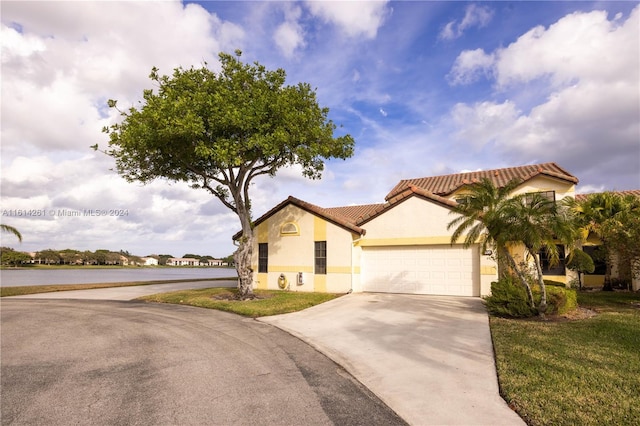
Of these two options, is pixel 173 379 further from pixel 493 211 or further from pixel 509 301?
pixel 509 301

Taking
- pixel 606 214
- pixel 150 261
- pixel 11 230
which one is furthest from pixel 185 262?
pixel 606 214

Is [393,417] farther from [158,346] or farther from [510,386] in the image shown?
[158,346]

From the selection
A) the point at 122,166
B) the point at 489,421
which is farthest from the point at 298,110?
the point at 489,421

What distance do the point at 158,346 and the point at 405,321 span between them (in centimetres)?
736

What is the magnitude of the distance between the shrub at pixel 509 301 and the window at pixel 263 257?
13.8m

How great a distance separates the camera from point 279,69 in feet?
58.5

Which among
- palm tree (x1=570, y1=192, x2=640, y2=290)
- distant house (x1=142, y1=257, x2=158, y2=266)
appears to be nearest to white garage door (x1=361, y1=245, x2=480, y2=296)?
palm tree (x1=570, y1=192, x2=640, y2=290)

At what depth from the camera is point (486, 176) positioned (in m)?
25.7

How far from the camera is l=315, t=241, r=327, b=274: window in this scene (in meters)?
20.6

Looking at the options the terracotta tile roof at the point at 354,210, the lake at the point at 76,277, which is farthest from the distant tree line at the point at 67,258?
the terracotta tile roof at the point at 354,210

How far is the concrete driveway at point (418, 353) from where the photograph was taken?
5.12 meters

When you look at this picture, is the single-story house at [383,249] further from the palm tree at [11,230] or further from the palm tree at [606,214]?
the palm tree at [11,230]

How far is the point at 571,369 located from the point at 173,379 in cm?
728

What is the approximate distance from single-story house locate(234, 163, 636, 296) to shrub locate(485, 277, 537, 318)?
458 cm
